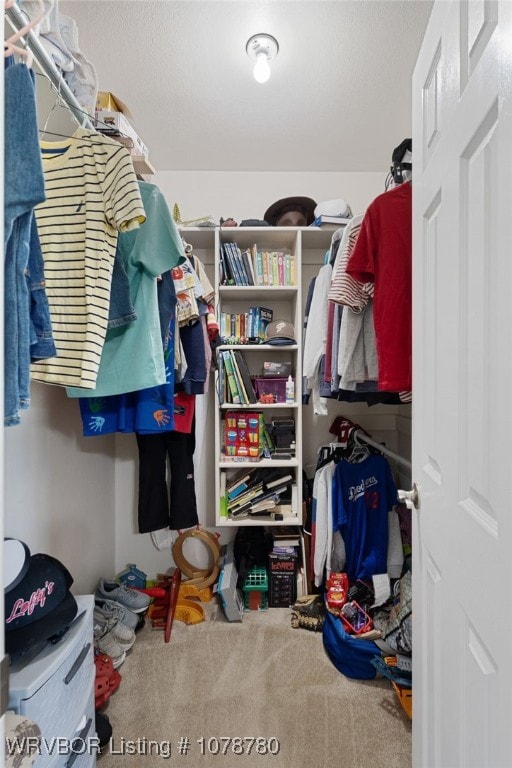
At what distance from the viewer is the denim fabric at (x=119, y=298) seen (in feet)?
3.67

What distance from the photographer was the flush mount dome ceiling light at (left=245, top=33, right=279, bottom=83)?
147 centimetres

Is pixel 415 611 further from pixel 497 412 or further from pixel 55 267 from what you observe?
pixel 55 267

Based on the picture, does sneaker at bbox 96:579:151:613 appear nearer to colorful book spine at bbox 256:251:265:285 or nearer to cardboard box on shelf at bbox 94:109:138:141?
colorful book spine at bbox 256:251:265:285

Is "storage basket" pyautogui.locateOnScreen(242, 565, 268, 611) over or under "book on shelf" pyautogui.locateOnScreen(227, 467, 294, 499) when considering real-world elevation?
under

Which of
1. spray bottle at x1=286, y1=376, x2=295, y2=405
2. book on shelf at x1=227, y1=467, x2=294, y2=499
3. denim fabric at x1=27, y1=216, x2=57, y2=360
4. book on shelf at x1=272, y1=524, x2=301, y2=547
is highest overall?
denim fabric at x1=27, y1=216, x2=57, y2=360

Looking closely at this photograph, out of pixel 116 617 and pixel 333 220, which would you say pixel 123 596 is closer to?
pixel 116 617

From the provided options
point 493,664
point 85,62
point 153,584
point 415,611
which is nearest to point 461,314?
point 493,664

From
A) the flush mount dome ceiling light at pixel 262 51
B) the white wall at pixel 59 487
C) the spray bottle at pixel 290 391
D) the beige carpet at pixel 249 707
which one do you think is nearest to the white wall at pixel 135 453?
the white wall at pixel 59 487

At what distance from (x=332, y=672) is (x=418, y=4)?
8.78ft

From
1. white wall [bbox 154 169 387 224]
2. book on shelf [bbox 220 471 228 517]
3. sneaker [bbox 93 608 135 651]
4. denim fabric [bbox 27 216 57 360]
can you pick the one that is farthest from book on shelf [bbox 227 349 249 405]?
denim fabric [bbox 27 216 57 360]

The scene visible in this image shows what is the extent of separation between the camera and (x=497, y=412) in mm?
558

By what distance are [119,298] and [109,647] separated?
150 cm

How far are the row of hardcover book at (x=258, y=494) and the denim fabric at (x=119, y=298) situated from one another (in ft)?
4.34

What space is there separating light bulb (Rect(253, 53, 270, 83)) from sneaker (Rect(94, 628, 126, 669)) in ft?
8.05
